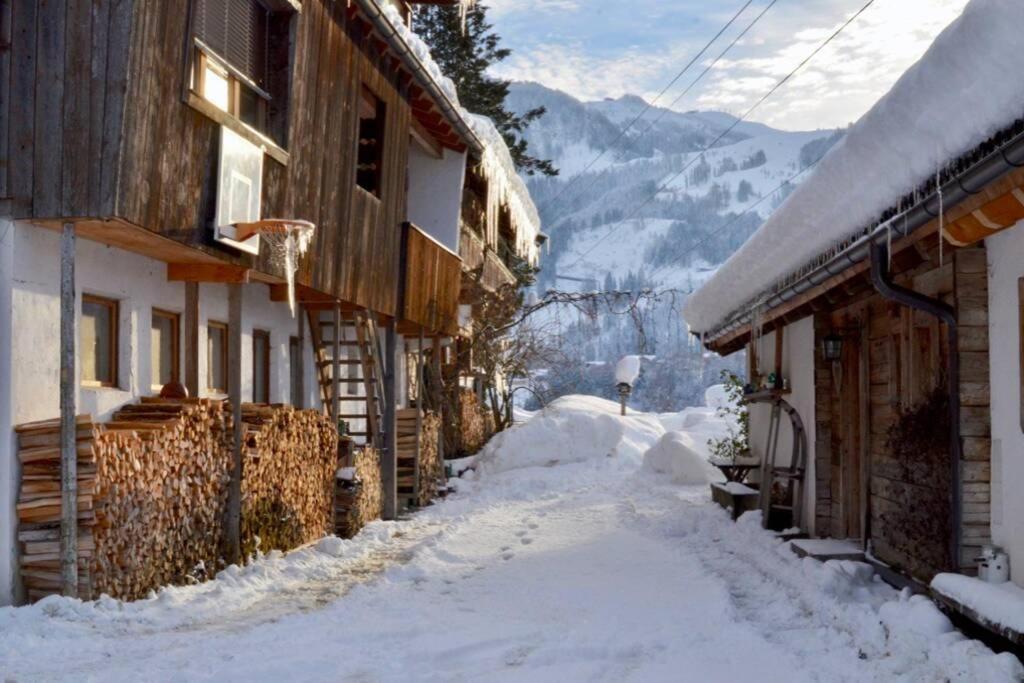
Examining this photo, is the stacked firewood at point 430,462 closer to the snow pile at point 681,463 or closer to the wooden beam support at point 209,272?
the snow pile at point 681,463

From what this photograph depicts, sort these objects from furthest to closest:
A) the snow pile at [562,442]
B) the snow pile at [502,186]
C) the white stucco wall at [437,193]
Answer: the snow pile at [562,442] → the snow pile at [502,186] → the white stucco wall at [437,193]

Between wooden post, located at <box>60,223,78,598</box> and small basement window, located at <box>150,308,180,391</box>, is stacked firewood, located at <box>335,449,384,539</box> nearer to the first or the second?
small basement window, located at <box>150,308,180,391</box>

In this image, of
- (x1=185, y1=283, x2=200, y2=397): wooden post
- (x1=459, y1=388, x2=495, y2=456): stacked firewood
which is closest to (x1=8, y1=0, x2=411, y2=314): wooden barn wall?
(x1=185, y1=283, x2=200, y2=397): wooden post

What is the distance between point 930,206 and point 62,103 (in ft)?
18.0

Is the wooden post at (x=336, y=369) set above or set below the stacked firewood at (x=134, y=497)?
above

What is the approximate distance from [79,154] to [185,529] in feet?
9.96

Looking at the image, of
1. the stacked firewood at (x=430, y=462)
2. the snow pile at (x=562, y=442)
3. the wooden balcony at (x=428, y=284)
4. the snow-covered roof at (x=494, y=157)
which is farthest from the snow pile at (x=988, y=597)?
the snow pile at (x=562, y=442)

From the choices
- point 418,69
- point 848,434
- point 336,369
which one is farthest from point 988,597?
point 418,69

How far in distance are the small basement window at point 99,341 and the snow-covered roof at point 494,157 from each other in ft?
16.0

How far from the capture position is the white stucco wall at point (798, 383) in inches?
442

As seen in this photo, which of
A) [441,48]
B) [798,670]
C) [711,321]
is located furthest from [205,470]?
[441,48]

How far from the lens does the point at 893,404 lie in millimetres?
8836

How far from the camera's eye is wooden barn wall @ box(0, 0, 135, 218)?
710 centimetres

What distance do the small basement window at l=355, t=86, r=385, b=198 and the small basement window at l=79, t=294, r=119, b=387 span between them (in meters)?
4.49
